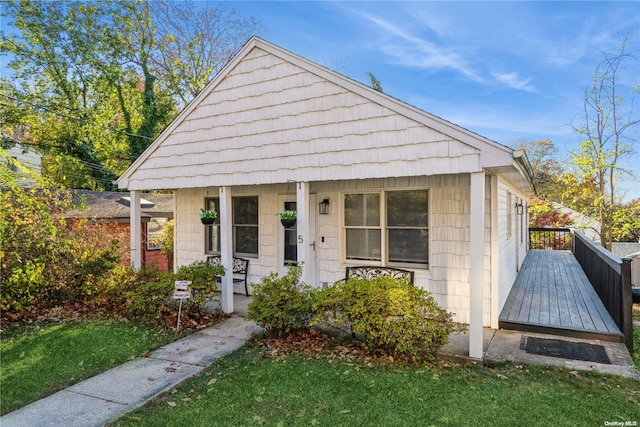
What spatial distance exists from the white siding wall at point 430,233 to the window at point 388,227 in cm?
16

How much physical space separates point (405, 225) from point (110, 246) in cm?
607

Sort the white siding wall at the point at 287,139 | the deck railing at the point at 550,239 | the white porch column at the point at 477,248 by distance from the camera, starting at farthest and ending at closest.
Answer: the deck railing at the point at 550,239 → the white siding wall at the point at 287,139 → the white porch column at the point at 477,248

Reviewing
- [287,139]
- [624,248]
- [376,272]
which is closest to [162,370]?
[376,272]

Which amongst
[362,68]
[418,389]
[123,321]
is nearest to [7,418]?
[123,321]

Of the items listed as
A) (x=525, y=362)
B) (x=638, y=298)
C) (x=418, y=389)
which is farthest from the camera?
(x=638, y=298)

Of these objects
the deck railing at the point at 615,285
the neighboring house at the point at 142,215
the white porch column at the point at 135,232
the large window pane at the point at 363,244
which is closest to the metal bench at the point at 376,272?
the large window pane at the point at 363,244

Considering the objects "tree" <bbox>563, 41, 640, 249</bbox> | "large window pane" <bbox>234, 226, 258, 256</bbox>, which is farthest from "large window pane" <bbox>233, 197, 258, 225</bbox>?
"tree" <bbox>563, 41, 640, 249</bbox>

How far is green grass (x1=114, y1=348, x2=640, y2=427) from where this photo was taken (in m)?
3.18

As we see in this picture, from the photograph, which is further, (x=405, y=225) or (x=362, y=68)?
(x=362, y=68)

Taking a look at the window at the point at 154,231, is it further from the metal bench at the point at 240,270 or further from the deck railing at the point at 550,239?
the deck railing at the point at 550,239

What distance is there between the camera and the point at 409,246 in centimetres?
639

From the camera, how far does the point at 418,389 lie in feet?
12.2

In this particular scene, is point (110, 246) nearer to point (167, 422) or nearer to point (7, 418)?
point (7, 418)

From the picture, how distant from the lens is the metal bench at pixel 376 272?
6253 millimetres
